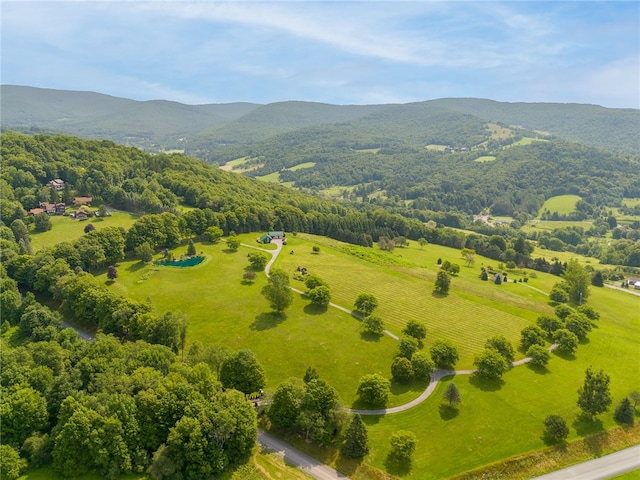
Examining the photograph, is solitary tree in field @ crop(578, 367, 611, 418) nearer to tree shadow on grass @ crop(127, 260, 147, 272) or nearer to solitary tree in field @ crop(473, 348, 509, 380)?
solitary tree in field @ crop(473, 348, 509, 380)

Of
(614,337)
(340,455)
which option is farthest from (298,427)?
(614,337)

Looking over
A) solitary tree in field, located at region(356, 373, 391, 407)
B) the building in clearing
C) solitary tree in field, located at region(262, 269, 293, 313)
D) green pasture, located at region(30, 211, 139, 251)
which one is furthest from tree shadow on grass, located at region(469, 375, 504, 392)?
green pasture, located at region(30, 211, 139, 251)

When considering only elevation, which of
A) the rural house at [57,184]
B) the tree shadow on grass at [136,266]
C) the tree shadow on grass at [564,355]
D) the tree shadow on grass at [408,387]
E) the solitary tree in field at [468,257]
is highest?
the rural house at [57,184]

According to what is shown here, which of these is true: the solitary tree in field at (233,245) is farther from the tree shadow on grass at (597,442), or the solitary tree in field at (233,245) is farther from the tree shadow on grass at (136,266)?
the tree shadow on grass at (597,442)

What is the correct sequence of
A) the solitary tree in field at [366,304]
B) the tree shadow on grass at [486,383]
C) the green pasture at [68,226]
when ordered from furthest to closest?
the green pasture at [68,226]
the solitary tree in field at [366,304]
the tree shadow on grass at [486,383]

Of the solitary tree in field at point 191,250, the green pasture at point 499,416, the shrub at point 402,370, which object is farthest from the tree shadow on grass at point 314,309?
the solitary tree in field at point 191,250

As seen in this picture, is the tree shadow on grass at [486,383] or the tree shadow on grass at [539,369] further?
the tree shadow on grass at [539,369]

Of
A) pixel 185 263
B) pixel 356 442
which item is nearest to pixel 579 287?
pixel 356 442
